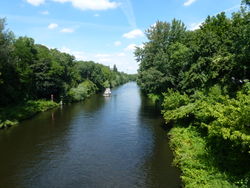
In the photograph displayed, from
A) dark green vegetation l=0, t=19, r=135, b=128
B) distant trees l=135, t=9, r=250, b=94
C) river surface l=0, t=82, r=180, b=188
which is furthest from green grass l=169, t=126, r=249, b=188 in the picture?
dark green vegetation l=0, t=19, r=135, b=128

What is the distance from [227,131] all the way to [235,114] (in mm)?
992

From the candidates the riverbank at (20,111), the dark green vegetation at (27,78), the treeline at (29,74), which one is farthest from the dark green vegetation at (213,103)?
the treeline at (29,74)

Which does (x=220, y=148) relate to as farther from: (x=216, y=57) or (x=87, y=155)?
(x=87, y=155)

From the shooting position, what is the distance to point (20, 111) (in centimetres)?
3569

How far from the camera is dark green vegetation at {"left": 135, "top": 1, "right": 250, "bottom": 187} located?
41.2 feet

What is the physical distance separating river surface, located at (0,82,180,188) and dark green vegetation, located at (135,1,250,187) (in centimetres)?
203

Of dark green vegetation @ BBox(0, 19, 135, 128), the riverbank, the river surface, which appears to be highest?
dark green vegetation @ BBox(0, 19, 135, 128)

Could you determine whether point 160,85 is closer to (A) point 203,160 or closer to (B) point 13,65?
(A) point 203,160

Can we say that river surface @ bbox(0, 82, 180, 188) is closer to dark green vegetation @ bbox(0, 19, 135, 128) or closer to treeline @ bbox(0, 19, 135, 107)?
dark green vegetation @ bbox(0, 19, 135, 128)

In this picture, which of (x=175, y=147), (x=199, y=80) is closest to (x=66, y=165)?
(x=175, y=147)

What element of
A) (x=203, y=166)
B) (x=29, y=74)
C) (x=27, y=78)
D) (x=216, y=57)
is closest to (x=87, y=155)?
(x=203, y=166)

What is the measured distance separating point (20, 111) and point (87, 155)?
20364mm

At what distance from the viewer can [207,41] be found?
22.4 metres

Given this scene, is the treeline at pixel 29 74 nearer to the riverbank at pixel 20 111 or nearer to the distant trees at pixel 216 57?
the riverbank at pixel 20 111
